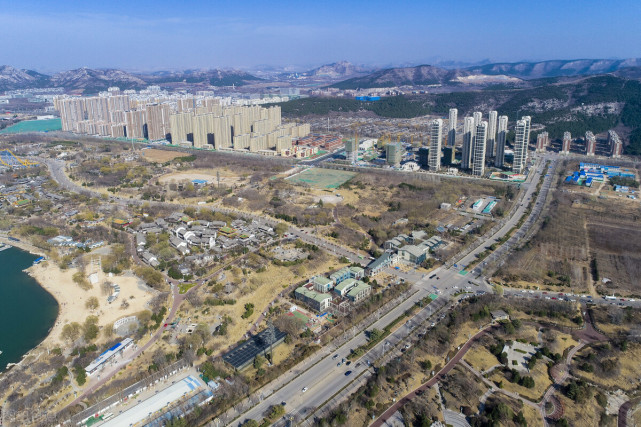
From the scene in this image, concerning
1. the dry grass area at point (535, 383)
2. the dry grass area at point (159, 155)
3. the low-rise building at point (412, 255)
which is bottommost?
the dry grass area at point (535, 383)

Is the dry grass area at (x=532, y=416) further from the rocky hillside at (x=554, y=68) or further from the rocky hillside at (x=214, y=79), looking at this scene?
the rocky hillside at (x=554, y=68)

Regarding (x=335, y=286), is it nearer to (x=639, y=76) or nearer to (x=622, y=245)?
(x=622, y=245)

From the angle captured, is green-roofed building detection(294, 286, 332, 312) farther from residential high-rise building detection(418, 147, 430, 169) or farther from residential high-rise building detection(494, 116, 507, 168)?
residential high-rise building detection(494, 116, 507, 168)

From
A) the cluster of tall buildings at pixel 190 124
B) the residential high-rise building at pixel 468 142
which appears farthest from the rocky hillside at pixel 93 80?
the residential high-rise building at pixel 468 142

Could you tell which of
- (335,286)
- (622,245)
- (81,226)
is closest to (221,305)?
(335,286)

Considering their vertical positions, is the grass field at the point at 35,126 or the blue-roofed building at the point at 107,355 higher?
the grass field at the point at 35,126

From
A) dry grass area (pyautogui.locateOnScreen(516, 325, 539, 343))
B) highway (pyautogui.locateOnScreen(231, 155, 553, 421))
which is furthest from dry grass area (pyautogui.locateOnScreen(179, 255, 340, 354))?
dry grass area (pyautogui.locateOnScreen(516, 325, 539, 343))
